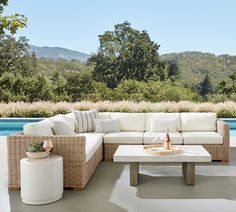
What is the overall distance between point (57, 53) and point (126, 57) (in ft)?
9.03

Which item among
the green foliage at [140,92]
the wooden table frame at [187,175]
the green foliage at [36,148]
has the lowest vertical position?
the wooden table frame at [187,175]

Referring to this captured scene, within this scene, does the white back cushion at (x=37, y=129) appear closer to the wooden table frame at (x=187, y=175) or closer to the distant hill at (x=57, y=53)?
the wooden table frame at (x=187, y=175)

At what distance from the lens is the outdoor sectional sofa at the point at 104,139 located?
455cm

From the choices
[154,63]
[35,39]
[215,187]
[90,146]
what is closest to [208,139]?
[215,187]

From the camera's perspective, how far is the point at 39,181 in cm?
402

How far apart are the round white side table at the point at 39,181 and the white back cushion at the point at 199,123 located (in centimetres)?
328

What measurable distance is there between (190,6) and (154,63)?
2421mm

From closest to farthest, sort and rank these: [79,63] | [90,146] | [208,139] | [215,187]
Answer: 1. [215,187]
2. [90,146]
3. [208,139]
4. [79,63]

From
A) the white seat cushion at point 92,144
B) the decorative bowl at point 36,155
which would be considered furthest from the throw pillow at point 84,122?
the decorative bowl at point 36,155

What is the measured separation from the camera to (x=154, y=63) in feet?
46.2

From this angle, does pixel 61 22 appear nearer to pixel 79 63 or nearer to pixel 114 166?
pixel 79 63

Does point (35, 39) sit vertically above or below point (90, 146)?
above

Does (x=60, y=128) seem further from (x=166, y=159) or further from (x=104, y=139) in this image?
(x=166, y=159)

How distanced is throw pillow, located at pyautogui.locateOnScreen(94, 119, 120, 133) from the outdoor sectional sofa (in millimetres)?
163
